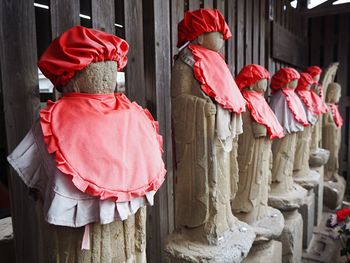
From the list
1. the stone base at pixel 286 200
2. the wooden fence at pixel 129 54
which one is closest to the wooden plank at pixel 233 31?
the wooden fence at pixel 129 54

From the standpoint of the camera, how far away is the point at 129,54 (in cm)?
199

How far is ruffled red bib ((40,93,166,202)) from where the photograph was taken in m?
1.00

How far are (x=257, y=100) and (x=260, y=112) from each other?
105mm

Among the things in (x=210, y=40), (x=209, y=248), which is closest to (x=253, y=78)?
(x=210, y=40)

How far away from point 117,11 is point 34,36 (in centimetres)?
67

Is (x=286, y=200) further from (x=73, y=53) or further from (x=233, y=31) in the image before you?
(x=73, y=53)

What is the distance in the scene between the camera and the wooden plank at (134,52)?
1.95 metres

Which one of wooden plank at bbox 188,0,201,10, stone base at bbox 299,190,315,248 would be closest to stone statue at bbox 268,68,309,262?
stone base at bbox 299,190,315,248

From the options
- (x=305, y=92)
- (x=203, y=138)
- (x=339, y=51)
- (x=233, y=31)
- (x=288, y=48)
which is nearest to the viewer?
(x=203, y=138)

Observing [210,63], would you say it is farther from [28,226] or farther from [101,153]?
[28,226]

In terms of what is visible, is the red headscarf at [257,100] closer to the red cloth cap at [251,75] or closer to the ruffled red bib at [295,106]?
the red cloth cap at [251,75]

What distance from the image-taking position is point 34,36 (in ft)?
4.58

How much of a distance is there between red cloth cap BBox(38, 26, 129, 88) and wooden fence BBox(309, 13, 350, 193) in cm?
635

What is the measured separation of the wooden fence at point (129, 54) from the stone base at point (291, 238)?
1.20 metres
